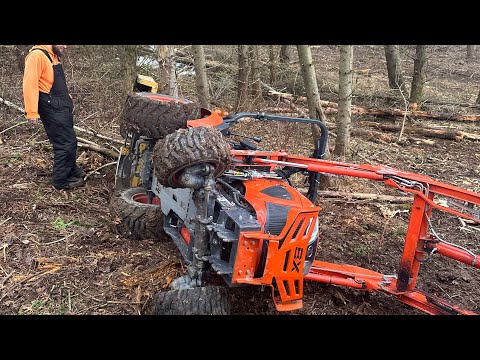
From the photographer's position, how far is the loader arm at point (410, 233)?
3639 mm

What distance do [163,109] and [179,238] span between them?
1.48m

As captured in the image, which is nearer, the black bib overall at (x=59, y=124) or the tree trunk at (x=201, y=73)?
the black bib overall at (x=59, y=124)

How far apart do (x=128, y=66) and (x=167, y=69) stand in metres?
2.03

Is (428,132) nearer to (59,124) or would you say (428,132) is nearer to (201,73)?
(201,73)

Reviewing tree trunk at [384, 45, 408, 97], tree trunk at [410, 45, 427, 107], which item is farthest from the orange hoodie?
tree trunk at [384, 45, 408, 97]

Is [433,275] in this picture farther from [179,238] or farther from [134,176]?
[134,176]

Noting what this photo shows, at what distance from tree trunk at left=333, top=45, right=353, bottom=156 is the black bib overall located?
4002 mm

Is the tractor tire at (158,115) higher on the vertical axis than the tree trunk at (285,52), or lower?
lower

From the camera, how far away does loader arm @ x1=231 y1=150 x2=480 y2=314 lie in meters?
3.64

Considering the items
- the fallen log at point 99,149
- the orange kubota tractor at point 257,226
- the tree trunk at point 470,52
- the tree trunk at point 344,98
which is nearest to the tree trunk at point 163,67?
the fallen log at point 99,149

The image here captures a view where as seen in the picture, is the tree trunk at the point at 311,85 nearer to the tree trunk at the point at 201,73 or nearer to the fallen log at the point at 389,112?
the tree trunk at the point at 201,73

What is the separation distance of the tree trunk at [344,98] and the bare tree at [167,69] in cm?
280

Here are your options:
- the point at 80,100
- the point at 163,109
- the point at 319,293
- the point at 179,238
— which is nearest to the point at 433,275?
the point at 319,293

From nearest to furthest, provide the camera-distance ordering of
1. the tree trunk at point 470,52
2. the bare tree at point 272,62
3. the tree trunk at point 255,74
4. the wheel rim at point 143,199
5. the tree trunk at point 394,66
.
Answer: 1. the wheel rim at point 143,199
2. the tree trunk at point 255,74
3. the bare tree at point 272,62
4. the tree trunk at point 394,66
5. the tree trunk at point 470,52
